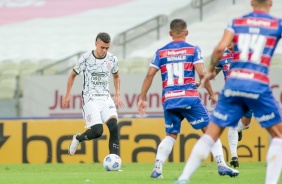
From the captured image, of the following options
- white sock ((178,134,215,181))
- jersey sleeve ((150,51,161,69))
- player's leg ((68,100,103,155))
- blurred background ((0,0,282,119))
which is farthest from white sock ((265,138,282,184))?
blurred background ((0,0,282,119))

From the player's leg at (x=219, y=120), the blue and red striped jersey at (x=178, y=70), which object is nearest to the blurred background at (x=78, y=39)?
the blue and red striped jersey at (x=178, y=70)

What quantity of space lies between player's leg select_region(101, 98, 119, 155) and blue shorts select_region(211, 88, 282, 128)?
5304 millimetres

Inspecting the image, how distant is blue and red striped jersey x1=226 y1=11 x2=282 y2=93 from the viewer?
27.2ft

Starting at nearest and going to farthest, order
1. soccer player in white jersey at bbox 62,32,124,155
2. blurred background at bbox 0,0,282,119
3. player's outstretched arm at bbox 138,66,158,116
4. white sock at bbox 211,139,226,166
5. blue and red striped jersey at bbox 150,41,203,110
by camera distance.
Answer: player's outstretched arm at bbox 138,66,158,116 < blue and red striped jersey at bbox 150,41,203,110 < white sock at bbox 211,139,226,166 < soccer player in white jersey at bbox 62,32,124,155 < blurred background at bbox 0,0,282,119

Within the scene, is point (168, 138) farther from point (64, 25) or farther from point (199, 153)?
point (64, 25)

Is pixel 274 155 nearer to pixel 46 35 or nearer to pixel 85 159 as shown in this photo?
pixel 85 159

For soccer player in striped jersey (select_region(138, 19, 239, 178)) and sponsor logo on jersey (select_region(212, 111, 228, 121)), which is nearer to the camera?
sponsor logo on jersey (select_region(212, 111, 228, 121))

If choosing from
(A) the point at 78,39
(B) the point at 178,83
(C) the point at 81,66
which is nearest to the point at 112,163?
(C) the point at 81,66

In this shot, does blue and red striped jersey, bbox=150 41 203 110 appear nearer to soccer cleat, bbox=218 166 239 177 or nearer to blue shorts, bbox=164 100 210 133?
blue shorts, bbox=164 100 210 133

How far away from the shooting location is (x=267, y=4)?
332 inches

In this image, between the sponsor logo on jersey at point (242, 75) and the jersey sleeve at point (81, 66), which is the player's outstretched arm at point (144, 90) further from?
the jersey sleeve at point (81, 66)

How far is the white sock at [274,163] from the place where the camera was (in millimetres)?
8227

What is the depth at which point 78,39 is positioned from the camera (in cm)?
2619

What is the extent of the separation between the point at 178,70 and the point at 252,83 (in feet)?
9.50
